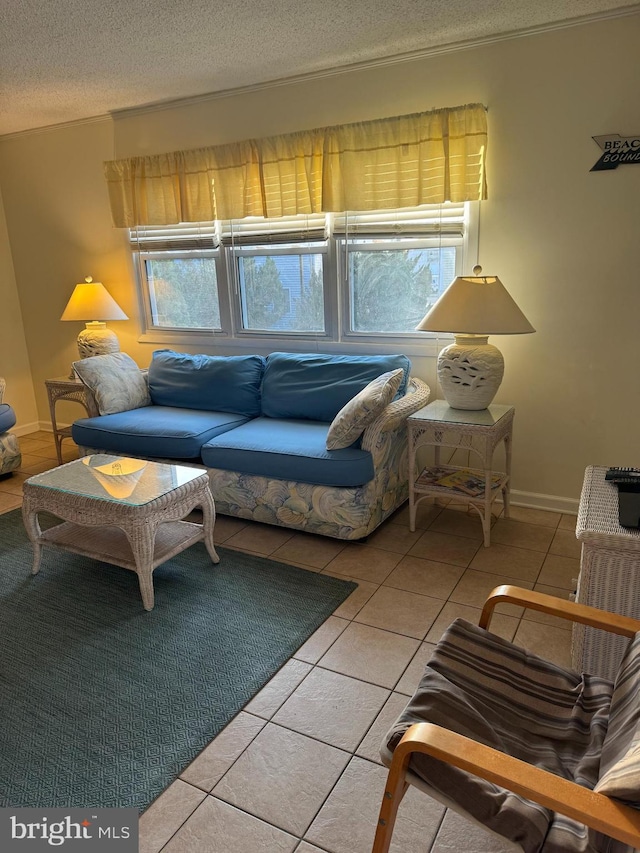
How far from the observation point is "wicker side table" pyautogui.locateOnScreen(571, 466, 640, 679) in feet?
5.55

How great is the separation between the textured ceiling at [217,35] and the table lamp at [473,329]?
115 cm

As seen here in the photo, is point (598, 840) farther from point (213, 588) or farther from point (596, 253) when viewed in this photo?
point (596, 253)

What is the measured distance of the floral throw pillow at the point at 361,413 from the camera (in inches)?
108

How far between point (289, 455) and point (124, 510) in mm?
860

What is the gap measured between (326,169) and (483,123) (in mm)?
908

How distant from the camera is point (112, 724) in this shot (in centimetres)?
182

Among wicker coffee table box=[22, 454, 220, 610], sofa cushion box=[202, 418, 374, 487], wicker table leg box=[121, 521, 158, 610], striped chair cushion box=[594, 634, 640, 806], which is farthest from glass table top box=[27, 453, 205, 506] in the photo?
striped chair cushion box=[594, 634, 640, 806]

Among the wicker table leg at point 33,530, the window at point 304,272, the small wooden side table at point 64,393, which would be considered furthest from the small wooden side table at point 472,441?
the small wooden side table at point 64,393

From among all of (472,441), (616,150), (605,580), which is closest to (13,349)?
(472,441)

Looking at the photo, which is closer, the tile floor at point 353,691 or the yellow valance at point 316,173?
the tile floor at point 353,691

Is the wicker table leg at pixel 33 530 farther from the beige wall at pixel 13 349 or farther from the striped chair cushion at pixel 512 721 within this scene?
the beige wall at pixel 13 349

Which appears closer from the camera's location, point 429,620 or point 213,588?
point 429,620

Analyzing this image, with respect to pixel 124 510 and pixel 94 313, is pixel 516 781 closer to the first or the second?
pixel 124 510

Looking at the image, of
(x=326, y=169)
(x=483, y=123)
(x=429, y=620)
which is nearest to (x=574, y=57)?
(x=483, y=123)
